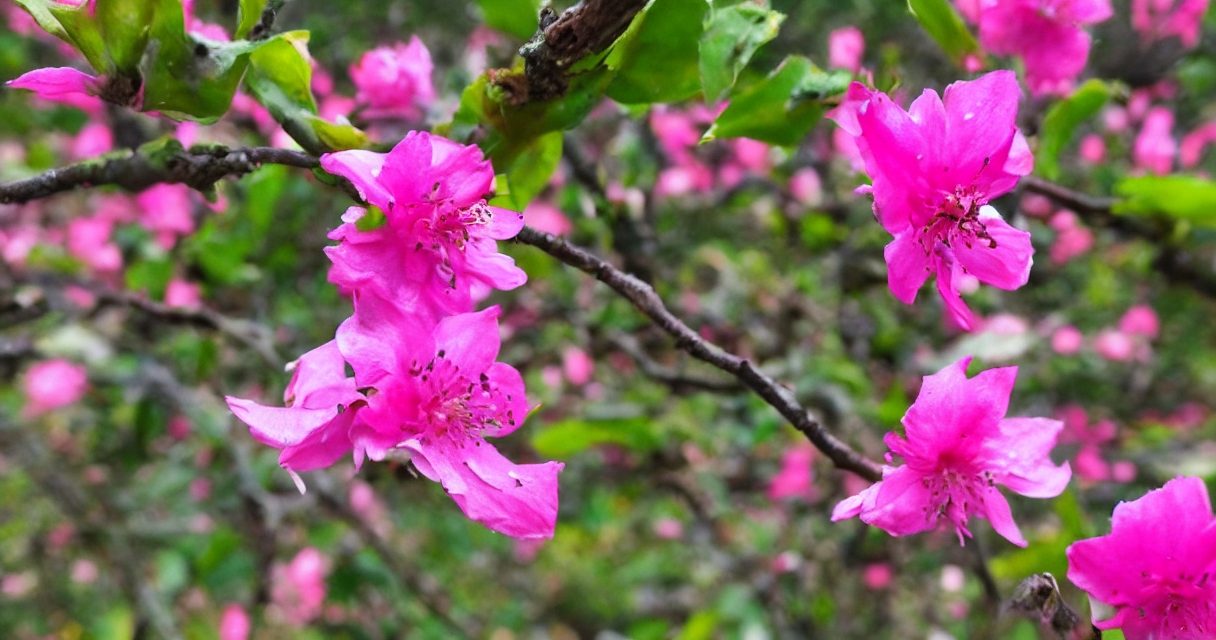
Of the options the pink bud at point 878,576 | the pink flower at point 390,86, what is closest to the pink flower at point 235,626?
the pink bud at point 878,576

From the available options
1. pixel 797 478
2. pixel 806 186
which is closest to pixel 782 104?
pixel 806 186

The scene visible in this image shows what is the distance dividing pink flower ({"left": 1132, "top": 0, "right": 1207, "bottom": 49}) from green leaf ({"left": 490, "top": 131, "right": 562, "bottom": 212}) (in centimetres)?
193

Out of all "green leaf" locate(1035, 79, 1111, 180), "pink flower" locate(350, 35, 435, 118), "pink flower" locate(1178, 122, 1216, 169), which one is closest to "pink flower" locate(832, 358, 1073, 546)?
"green leaf" locate(1035, 79, 1111, 180)

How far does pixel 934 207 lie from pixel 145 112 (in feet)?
2.07

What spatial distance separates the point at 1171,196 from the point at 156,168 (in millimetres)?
1155

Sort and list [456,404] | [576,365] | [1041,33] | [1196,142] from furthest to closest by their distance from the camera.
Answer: [1196,142] < [576,365] < [1041,33] < [456,404]

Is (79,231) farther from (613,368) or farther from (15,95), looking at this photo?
(613,368)

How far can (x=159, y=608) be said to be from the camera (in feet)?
5.89

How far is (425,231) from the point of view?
67cm

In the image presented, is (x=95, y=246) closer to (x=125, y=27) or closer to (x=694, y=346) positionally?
(x=125, y=27)

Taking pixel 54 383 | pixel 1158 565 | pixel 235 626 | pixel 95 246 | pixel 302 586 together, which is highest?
pixel 1158 565

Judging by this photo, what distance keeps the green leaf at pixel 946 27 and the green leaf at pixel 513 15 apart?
1.24ft

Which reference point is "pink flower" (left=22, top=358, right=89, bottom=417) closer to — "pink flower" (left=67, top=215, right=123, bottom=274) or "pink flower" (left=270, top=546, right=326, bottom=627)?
"pink flower" (left=67, top=215, right=123, bottom=274)

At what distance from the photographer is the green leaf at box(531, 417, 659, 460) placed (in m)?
1.45
